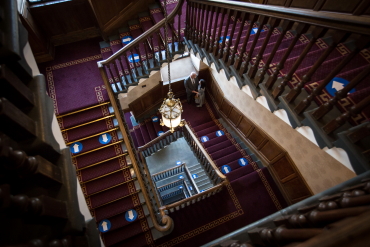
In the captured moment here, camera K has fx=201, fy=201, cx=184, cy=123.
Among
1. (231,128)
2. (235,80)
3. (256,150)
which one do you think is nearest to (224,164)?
(256,150)

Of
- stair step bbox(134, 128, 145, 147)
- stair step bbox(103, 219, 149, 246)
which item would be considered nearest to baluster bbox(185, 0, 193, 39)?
stair step bbox(134, 128, 145, 147)

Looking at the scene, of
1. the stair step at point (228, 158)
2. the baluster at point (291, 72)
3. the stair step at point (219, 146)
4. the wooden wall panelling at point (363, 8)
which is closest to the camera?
the baluster at point (291, 72)

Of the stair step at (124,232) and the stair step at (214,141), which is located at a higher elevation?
the stair step at (214,141)

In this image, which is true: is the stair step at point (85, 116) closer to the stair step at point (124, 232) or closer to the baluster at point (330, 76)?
the stair step at point (124, 232)

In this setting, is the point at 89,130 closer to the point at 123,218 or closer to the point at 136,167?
the point at 136,167

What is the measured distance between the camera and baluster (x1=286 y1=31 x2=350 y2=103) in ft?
5.05

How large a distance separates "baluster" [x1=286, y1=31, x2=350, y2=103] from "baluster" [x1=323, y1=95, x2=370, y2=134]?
0.43m

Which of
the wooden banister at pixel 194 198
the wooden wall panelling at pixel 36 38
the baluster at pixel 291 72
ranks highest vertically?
the wooden wall panelling at pixel 36 38

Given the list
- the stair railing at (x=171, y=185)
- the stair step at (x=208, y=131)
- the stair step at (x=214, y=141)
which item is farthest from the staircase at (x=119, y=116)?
the stair railing at (x=171, y=185)

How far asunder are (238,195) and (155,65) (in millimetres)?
3547

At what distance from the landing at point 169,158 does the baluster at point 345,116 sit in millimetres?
5734

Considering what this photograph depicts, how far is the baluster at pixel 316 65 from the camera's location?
1539 mm

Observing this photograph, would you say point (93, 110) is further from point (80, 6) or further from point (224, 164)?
point (224, 164)

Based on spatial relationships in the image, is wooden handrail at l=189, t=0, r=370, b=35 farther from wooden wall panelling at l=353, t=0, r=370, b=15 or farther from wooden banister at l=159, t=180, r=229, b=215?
wooden banister at l=159, t=180, r=229, b=215
